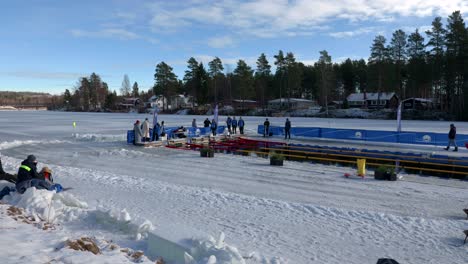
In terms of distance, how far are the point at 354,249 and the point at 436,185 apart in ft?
24.5

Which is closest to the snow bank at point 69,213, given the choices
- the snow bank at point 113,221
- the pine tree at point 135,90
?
the snow bank at point 113,221

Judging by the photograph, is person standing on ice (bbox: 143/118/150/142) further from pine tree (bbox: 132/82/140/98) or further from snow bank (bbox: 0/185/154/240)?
pine tree (bbox: 132/82/140/98)

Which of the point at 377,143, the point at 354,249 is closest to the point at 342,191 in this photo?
the point at 354,249

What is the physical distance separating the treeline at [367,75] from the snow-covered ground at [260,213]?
48590 millimetres

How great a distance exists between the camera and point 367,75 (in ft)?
230

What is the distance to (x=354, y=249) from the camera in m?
6.14

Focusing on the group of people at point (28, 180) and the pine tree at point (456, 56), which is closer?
the group of people at point (28, 180)

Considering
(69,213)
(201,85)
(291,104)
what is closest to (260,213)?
(69,213)

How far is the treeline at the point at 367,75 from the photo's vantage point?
54781mm

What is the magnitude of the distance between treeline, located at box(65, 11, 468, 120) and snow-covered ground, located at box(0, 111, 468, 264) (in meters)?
48.6

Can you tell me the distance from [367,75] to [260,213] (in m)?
68.0

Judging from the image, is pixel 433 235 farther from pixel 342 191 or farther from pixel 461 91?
pixel 461 91

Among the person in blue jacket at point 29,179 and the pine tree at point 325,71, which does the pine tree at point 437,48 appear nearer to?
the pine tree at point 325,71

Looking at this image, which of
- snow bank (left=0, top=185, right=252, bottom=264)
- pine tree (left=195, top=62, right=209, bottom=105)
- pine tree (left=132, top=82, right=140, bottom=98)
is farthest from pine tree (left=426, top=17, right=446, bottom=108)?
pine tree (left=132, top=82, right=140, bottom=98)
